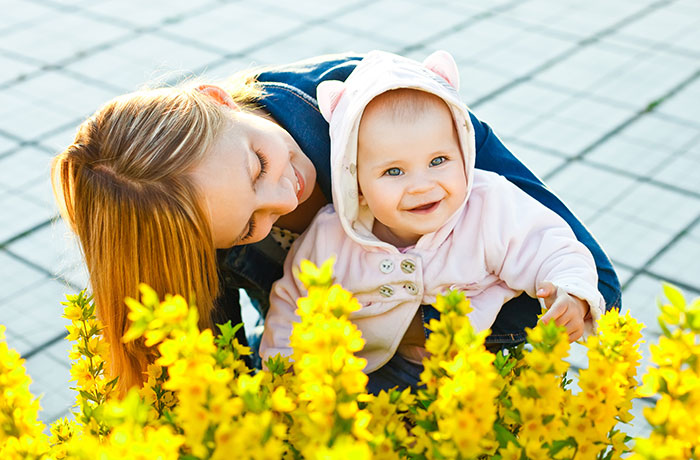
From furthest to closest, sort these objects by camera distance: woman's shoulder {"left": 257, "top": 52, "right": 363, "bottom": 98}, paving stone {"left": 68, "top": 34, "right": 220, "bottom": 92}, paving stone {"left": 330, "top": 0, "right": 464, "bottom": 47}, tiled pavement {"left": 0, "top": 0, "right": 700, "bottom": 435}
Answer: paving stone {"left": 330, "top": 0, "right": 464, "bottom": 47}
paving stone {"left": 68, "top": 34, "right": 220, "bottom": 92}
tiled pavement {"left": 0, "top": 0, "right": 700, "bottom": 435}
woman's shoulder {"left": 257, "top": 52, "right": 363, "bottom": 98}

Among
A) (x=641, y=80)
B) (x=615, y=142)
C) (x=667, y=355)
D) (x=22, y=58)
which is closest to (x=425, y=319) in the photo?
(x=667, y=355)

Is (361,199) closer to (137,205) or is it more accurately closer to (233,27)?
(137,205)

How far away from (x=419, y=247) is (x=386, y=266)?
0.07 metres

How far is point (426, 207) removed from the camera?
5.11 ft

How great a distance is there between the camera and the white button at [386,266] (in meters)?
1.61

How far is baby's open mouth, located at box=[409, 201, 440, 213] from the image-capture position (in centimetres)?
154

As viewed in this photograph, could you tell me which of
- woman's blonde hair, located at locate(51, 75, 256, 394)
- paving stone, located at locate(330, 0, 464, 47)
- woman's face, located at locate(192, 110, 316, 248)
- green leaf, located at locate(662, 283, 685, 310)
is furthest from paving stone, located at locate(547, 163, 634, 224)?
green leaf, located at locate(662, 283, 685, 310)

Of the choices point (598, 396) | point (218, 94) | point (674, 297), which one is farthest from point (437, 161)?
point (674, 297)

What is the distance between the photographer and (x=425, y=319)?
1.62 meters

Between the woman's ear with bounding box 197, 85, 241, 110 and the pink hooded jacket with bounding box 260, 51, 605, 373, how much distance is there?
0.54 ft

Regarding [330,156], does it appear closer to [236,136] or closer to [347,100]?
[347,100]

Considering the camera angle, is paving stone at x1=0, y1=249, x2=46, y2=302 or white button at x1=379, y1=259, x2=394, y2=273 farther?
paving stone at x1=0, y1=249, x2=46, y2=302

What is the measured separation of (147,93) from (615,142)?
2412 millimetres

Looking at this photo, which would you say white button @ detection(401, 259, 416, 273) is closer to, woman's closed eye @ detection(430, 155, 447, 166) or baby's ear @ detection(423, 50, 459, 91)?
woman's closed eye @ detection(430, 155, 447, 166)
